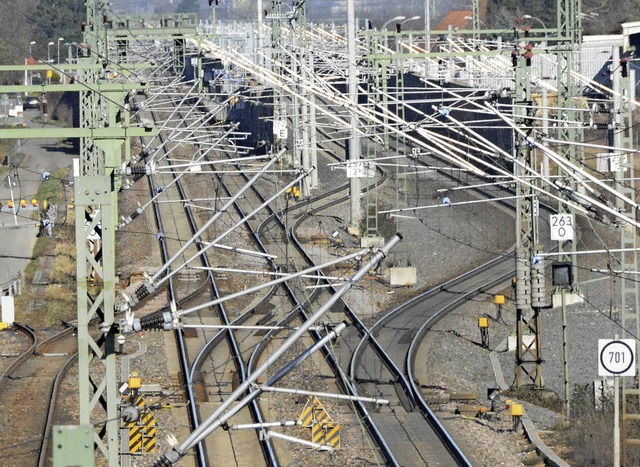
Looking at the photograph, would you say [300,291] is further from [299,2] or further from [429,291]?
[299,2]

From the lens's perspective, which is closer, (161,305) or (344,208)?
(161,305)

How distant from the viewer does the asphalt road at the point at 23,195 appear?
3609 centimetres

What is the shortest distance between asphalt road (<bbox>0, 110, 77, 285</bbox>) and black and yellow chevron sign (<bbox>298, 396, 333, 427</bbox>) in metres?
16.4

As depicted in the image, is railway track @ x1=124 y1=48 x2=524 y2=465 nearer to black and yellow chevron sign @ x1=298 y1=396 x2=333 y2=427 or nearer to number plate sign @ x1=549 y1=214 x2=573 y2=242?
black and yellow chevron sign @ x1=298 y1=396 x2=333 y2=427

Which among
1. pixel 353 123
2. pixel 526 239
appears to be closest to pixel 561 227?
pixel 526 239

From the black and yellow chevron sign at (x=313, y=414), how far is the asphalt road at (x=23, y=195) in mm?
16426

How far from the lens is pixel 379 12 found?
374 feet

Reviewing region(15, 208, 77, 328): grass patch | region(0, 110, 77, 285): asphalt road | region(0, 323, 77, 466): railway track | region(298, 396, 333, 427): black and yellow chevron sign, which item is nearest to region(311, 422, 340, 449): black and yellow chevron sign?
region(298, 396, 333, 427): black and yellow chevron sign

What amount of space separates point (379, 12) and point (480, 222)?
80.7 meters

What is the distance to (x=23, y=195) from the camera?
4828 centimetres

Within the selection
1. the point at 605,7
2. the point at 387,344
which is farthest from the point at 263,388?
the point at 605,7

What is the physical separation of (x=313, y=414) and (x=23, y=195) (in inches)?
1324

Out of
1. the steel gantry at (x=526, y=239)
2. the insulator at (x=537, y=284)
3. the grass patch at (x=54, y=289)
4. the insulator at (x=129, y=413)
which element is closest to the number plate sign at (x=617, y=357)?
the insulator at (x=129, y=413)

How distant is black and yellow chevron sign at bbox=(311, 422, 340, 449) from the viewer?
16.8 metres
